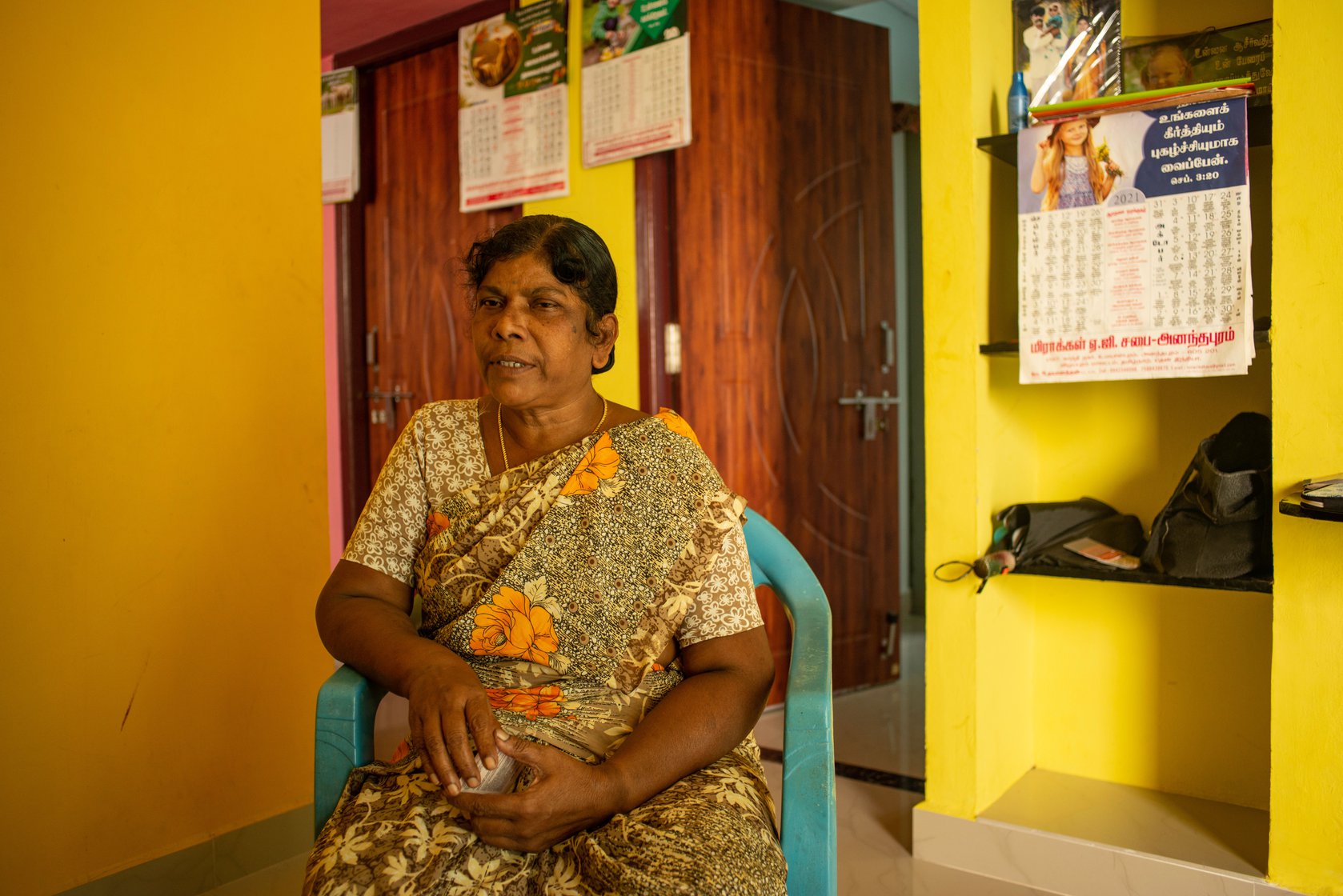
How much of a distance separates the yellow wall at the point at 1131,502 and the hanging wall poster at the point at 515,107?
1638 millimetres

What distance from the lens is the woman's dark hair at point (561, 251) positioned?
1.41 metres

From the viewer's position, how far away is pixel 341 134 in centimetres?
432

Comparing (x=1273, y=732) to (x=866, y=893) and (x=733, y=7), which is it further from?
(x=733, y=7)

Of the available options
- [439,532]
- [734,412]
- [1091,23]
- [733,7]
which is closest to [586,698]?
[439,532]

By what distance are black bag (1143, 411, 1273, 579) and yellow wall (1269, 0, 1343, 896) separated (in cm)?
6

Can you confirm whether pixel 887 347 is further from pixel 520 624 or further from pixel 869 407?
pixel 520 624

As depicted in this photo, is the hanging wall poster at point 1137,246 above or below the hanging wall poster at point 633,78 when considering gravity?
below

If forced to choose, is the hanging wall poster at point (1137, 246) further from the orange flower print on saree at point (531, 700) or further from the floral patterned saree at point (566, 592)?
the orange flower print on saree at point (531, 700)

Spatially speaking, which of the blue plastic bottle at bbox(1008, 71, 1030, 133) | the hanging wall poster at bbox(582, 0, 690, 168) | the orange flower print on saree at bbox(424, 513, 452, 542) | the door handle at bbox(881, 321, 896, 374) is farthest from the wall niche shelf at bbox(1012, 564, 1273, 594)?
the hanging wall poster at bbox(582, 0, 690, 168)

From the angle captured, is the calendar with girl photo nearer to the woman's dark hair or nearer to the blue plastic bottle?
the blue plastic bottle

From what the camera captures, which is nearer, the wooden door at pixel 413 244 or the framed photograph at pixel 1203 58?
the framed photograph at pixel 1203 58

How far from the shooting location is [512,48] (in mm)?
3553

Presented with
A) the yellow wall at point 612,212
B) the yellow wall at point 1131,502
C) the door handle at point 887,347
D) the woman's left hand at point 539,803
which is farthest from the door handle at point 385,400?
the woman's left hand at point 539,803

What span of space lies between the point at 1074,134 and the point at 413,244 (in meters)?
2.92
